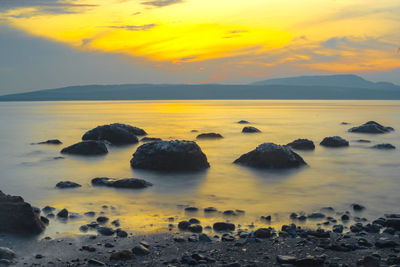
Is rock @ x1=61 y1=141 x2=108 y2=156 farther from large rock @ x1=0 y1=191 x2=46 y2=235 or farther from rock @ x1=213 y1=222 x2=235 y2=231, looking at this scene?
rock @ x1=213 y1=222 x2=235 y2=231

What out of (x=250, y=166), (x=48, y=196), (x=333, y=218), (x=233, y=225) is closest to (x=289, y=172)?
(x=250, y=166)

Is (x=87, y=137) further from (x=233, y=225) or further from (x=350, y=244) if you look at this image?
(x=350, y=244)

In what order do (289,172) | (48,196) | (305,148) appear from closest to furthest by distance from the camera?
(48,196), (289,172), (305,148)

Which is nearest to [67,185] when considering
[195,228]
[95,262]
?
[195,228]

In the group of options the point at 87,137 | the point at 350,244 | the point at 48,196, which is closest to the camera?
the point at 350,244

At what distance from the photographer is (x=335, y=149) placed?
2302 cm

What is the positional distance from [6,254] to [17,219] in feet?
4.49

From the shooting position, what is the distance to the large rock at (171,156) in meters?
15.7

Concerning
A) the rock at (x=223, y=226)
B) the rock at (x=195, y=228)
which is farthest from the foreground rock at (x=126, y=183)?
the rock at (x=223, y=226)

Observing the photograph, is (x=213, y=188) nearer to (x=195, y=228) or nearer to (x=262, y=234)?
(x=195, y=228)

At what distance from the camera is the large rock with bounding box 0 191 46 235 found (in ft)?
26.2

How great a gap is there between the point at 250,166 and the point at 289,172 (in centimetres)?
185

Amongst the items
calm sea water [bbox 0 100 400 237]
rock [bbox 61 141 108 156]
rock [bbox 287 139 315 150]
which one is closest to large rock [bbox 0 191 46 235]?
calm sea water [bbox 0 100 400 237]

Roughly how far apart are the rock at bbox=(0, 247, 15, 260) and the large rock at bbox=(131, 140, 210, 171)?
29.4ft
